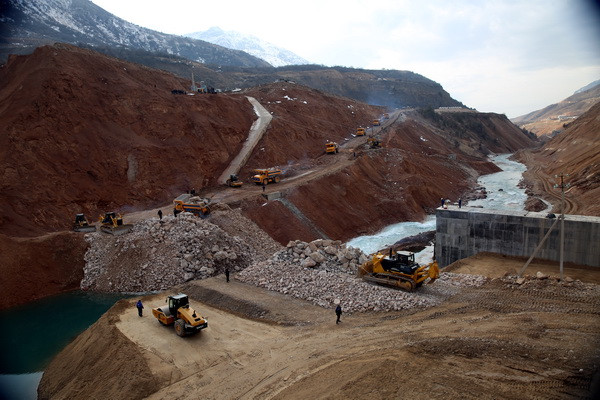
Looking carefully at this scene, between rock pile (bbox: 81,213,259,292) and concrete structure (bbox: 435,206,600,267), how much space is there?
11204mm

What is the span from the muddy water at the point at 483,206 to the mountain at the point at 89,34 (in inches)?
2245

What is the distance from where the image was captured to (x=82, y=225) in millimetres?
24922

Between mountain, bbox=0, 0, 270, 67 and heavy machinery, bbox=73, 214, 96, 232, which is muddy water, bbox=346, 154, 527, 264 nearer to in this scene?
heavy machinery, bbox=73, 214, 96, 232

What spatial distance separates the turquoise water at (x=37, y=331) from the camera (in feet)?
45.4

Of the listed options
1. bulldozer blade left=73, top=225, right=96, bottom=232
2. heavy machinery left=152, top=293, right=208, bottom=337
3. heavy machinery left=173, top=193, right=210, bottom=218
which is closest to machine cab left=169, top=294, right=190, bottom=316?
heavy machinery left=152, top=293, right=208, bottom=337

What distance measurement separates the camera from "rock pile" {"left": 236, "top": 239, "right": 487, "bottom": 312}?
1503 cm

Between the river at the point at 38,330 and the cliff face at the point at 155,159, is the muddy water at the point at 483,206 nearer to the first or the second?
the river at the point at 38,330

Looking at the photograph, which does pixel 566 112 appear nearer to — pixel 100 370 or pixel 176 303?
pixel 176 303

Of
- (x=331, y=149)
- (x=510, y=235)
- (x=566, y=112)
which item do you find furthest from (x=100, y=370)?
(x=566, y=112)

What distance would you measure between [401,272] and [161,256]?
42.2 feet

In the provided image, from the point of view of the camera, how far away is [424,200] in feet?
126

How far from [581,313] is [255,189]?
23.9 metres

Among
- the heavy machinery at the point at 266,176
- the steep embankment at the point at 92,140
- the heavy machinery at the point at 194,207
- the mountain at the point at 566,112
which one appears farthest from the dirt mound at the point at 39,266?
the mountain at the point at 566,112

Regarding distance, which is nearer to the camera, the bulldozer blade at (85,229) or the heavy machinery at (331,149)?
the bulldozer blade at (85,229)
